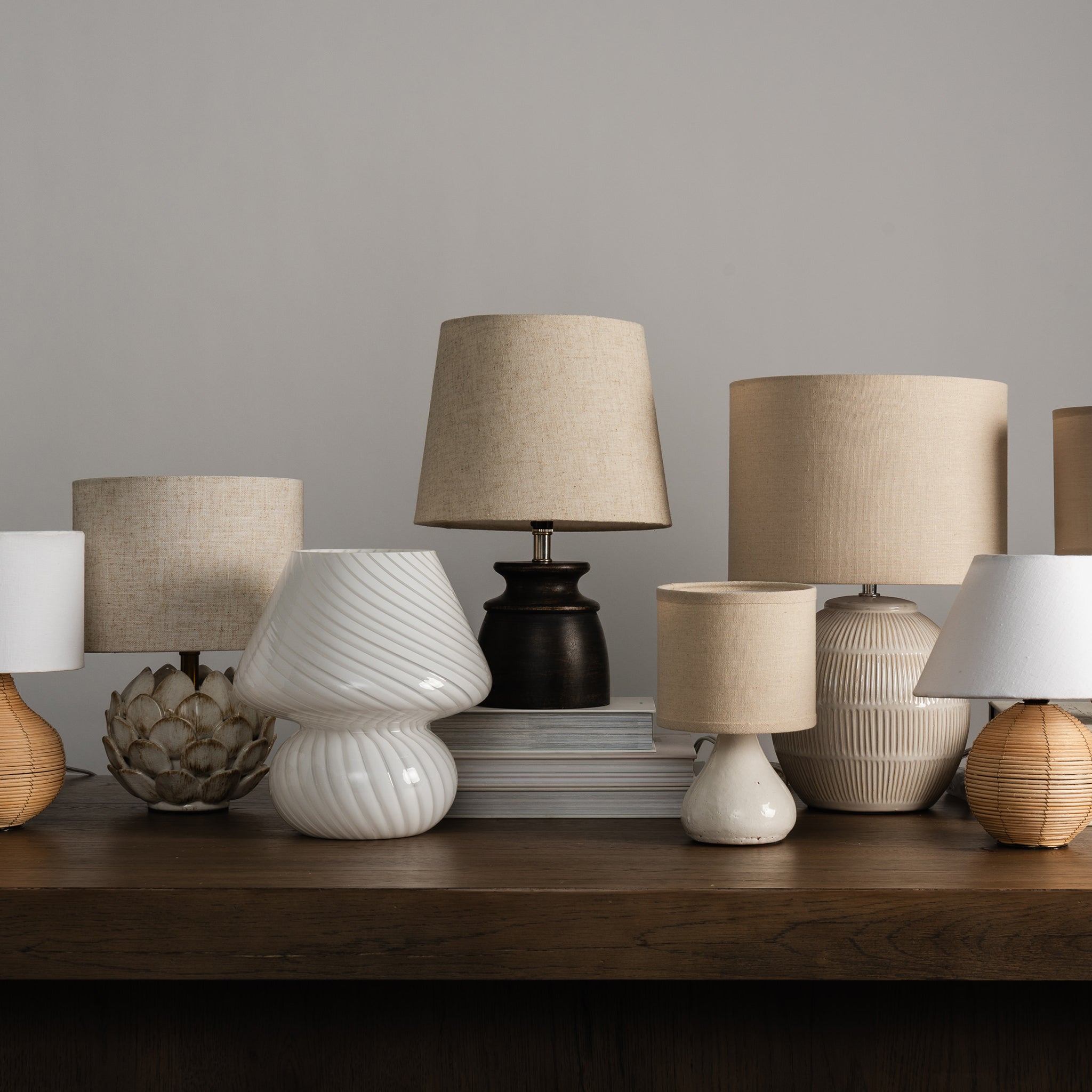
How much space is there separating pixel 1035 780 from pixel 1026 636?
134 mm

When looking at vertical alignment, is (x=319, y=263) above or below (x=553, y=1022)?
above

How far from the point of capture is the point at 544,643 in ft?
3.69

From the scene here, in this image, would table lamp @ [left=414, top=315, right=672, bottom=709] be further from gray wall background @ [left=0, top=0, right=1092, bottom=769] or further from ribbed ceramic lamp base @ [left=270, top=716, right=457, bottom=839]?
gray wall background @ [left=0, top=0, right=1092, bottom=769]

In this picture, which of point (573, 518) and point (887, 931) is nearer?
point (887, 931)

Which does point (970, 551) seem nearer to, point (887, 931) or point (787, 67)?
point (887, 931)

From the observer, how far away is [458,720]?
110 centimetres

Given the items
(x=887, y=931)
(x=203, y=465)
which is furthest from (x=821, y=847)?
(x=203, y=465)

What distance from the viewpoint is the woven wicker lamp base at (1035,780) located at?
0.94 meters

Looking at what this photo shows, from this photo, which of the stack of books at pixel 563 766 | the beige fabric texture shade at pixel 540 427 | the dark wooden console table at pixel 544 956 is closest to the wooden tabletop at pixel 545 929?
the dark wooden console table at pixel 544 956

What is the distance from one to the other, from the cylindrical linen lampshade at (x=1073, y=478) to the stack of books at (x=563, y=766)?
46 cm

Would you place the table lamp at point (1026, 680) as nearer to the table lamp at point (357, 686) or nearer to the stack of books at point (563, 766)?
the stack of books at point (563, 766)

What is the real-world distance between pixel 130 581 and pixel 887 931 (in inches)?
30.9

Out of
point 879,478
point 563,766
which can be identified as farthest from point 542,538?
point 879,478

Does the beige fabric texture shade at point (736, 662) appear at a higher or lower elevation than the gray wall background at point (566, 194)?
lower
